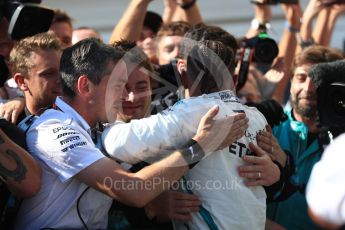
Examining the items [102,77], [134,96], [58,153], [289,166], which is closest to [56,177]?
[58,153]

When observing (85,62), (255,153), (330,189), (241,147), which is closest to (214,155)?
(241,147)

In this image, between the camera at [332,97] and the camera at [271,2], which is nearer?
the camera at [332,97]

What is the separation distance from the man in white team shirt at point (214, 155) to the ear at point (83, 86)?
197mm

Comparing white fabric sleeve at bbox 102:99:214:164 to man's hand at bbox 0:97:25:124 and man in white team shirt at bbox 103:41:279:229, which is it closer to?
man in white team shirt at bbox 103:41:279:229

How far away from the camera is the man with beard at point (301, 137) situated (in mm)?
4289

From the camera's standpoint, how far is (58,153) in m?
3.01

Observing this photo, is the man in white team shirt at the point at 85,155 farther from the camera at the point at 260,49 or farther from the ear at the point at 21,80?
the camera at the point at 260,49

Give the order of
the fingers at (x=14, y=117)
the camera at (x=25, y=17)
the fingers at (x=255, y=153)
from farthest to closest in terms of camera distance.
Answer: the fingers at (x=14, y=117), the camera at (x=25, y=17), the fingers at (x=255, y=153)

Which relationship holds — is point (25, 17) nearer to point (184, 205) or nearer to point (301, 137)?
point (184, 205)

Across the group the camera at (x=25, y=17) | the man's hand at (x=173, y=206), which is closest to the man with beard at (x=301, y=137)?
the man's hand at (x=173, y=206)

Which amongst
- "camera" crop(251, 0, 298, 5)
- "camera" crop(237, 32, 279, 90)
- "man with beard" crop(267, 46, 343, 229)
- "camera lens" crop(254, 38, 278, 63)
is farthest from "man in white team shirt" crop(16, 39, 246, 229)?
"camera" crop(251, 0, 298, 5)

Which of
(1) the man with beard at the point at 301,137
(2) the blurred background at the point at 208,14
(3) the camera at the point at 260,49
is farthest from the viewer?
(2) the blurred background at the point at 208,14

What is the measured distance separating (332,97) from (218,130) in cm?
88

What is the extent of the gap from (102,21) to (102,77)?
8.45m
